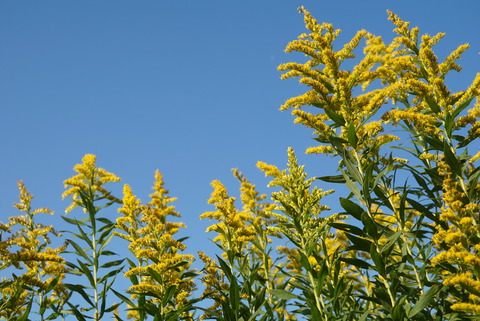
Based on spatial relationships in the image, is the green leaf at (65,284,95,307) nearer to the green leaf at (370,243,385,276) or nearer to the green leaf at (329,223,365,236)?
the green leaf at (329,223,365,236)

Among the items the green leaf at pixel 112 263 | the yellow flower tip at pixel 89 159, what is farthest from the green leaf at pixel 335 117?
the yellow flower tip at pixel 89 159

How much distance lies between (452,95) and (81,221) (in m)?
5.86

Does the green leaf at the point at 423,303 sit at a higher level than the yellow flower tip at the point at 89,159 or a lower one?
lower

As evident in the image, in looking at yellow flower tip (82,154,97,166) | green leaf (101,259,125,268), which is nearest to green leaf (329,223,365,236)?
green leaf (101,259,125,268)

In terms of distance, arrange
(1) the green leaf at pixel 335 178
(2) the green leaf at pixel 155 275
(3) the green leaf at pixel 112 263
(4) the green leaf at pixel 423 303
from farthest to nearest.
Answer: (3) the green leaf at pixel 112 263, (2) the green leaf at pixel 155 275, (1) the green leaf at pixel 335 178, (4) the green leaf at pixel 423 303

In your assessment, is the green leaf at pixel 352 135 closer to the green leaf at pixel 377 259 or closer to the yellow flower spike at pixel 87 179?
the green leaf at pixel 377 259

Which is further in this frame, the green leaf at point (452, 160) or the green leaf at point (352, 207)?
the green leaf at point (452, 160)

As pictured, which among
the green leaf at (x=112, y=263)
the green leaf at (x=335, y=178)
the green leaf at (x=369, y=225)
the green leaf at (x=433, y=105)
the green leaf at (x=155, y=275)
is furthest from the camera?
the green leaf at (x=112, y=263)

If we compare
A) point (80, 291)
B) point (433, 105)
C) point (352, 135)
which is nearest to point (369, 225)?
point (352, 135)

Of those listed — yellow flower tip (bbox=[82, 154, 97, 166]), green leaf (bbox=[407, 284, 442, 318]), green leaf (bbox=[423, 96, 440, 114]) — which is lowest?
green leaf (bbox=[407, 284, 442, 318])

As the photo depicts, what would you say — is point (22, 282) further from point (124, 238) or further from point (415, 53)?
point (415, 53)

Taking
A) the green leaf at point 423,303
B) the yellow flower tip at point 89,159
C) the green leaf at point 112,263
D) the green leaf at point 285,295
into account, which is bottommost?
the green leaf at point 423,303

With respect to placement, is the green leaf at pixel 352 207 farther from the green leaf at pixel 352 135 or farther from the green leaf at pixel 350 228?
the green leaf at pixel 352 135

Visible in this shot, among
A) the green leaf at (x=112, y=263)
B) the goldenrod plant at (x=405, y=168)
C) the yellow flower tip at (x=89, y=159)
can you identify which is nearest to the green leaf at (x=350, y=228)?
the goldenrod plant at (x=405, y=168)
